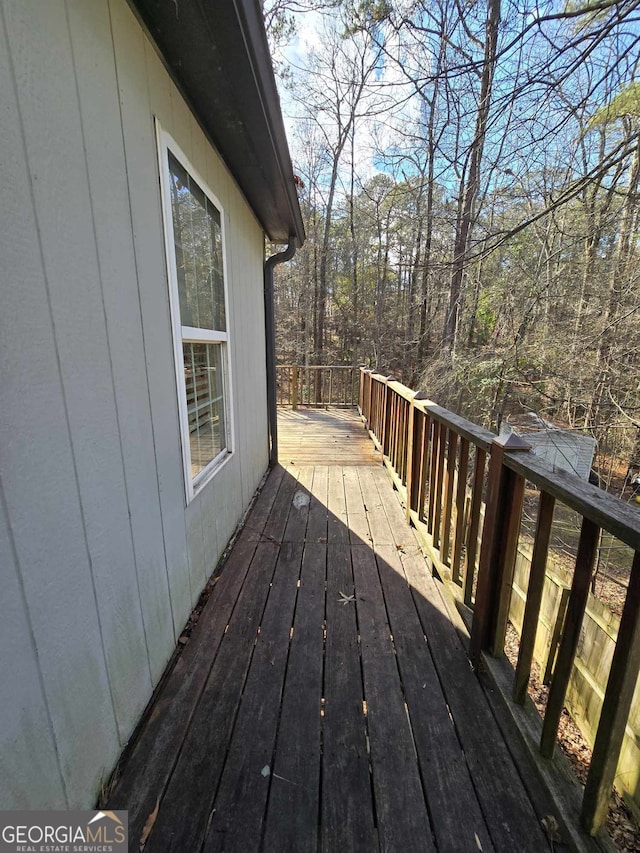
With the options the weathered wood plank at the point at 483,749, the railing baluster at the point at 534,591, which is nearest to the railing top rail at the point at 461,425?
the railing baluster at the point at 534,591

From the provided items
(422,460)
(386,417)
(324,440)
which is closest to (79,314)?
(422,460)

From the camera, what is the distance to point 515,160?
107 inches

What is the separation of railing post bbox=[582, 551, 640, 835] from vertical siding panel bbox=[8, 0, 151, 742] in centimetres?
140

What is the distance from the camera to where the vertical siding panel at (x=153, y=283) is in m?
1.27

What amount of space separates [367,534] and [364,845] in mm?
1767

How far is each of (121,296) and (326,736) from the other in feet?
5.57

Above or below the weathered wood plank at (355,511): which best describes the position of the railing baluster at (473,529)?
above

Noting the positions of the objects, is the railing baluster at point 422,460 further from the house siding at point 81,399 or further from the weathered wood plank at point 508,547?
the house siding at point 81,399

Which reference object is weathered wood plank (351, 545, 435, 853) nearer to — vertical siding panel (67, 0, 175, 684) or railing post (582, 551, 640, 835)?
railing post (582, 551, 640, 835)

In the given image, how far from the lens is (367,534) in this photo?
107 inches

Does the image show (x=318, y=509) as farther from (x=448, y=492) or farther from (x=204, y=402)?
(x=204, y=402)

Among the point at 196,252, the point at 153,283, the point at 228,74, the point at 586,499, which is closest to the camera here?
the point at 586,499

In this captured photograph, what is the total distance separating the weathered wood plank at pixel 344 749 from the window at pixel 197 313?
1025 mm

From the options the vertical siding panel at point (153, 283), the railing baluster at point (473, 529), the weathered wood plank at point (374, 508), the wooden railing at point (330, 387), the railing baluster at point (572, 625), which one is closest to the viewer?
the railing baluster at point (572, 625)
